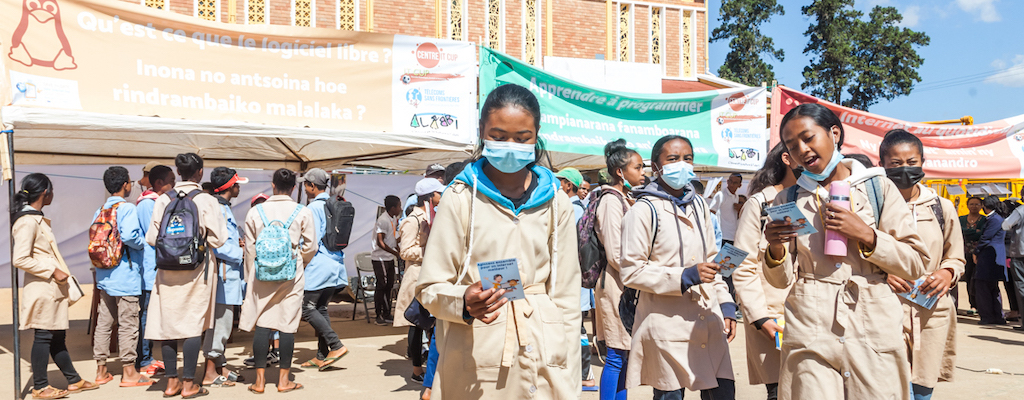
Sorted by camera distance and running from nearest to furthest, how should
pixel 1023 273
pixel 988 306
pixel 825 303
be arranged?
pixel 825 303 → pixel 1023 273 → pixel 988 306

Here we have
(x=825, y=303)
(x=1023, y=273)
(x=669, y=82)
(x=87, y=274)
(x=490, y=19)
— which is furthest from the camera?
(x=669, y=82)

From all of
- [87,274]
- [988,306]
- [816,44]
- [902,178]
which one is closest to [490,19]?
[87,274]

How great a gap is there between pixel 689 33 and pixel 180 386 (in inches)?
825

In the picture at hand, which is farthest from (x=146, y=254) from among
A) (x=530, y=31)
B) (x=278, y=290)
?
(x=530, y=31)

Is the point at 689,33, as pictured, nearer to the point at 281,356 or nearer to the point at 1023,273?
the point at 1023,273

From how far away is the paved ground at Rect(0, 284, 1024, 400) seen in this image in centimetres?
589

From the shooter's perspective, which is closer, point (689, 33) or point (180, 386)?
point (180, 386)

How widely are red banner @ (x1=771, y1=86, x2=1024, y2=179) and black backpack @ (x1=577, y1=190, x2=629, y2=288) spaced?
5.88 meters

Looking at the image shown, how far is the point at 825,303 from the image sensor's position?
2629 millimetres

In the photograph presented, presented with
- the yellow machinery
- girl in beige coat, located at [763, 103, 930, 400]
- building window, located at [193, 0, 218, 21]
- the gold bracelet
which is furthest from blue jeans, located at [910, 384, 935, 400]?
building window, located at [193, 0, 218, 21]

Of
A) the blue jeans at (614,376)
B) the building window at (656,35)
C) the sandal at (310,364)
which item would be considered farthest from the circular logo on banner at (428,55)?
the building window at (656,35)

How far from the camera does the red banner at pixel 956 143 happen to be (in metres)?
9.53

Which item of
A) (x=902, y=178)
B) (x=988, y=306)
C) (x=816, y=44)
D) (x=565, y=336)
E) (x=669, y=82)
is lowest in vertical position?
(x=988, y=306)

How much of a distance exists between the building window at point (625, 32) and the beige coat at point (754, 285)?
65.1 feet
